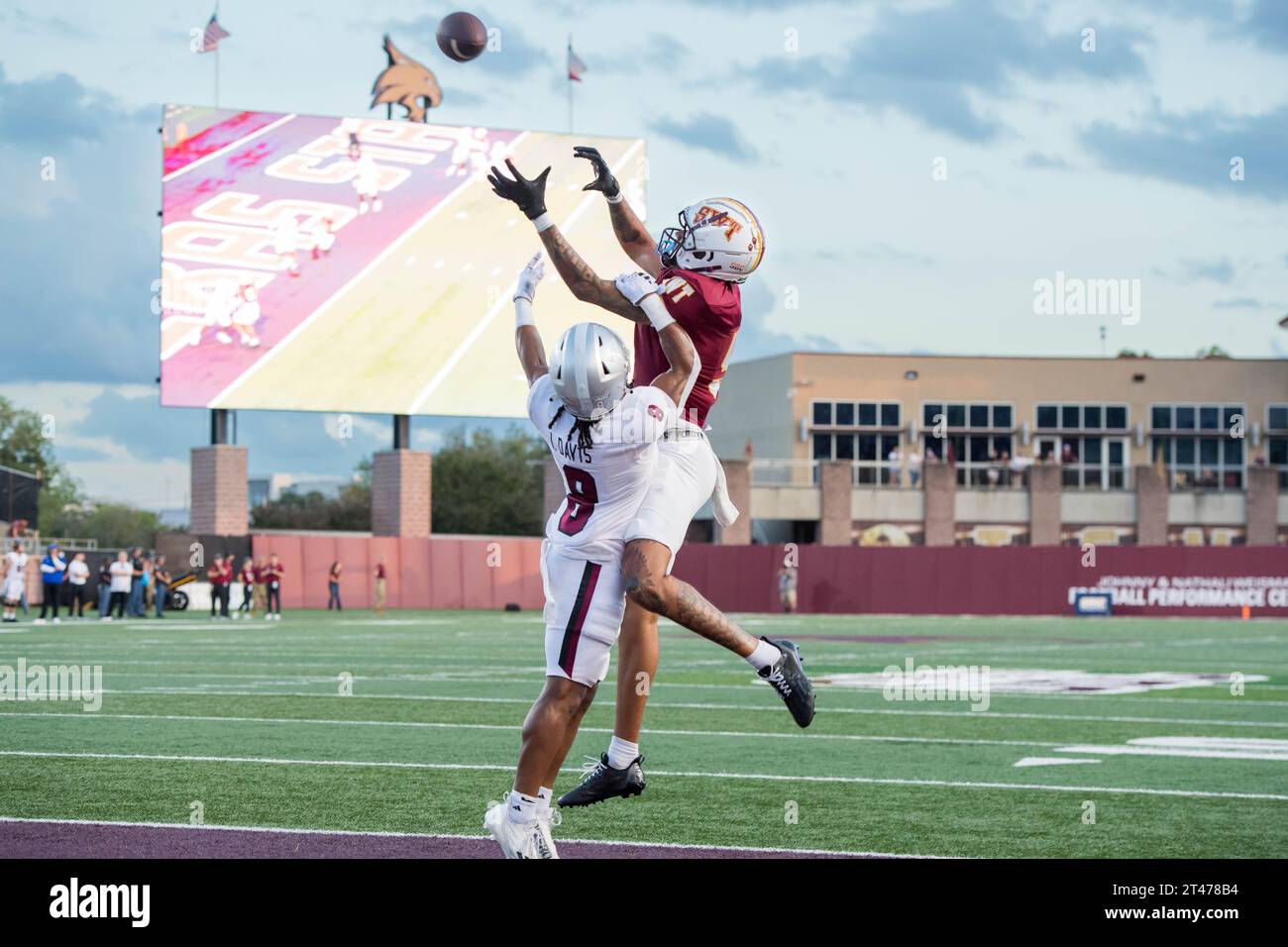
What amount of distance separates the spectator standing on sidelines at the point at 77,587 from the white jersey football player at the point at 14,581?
2.41 meters

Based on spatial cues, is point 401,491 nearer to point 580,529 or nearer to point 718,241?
point 718,241

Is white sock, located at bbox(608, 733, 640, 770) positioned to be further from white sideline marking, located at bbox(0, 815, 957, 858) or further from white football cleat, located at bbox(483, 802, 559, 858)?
white football cleat, located at bbox(483, 802, 559, 858)

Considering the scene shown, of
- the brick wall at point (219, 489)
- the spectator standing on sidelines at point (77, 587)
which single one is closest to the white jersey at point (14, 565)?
the spectator standing on sidelines at point (77, 587)

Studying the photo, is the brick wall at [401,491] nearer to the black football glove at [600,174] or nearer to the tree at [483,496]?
the black football glove at [600,174]

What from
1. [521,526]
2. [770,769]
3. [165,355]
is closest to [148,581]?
[165,355]

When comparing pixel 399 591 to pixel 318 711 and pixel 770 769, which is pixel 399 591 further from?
pixel 770 769

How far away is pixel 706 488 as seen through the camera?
25.1ft

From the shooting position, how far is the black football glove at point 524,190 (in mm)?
7449

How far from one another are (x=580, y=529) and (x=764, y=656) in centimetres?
129

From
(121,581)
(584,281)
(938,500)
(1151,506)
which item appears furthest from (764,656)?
(1151,506)

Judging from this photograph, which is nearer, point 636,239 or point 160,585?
point 636,239

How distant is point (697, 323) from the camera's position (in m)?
7.89

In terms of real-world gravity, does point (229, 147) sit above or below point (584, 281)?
above
